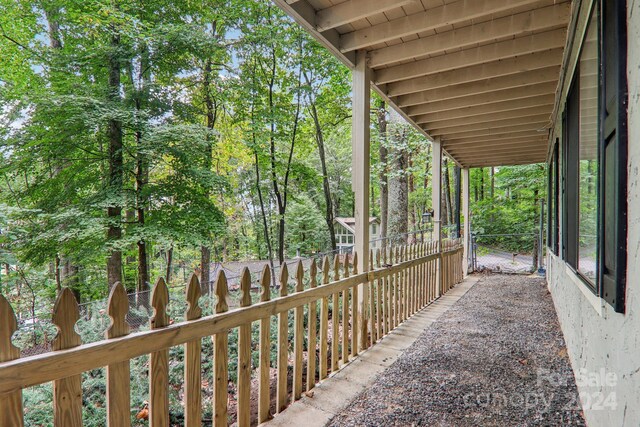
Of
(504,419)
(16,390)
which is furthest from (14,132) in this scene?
(504,419)

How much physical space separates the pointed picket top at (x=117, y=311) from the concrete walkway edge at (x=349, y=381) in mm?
1031

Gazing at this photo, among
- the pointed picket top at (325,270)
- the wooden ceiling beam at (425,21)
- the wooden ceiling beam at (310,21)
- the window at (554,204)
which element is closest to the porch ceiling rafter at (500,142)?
the window at (554,204)

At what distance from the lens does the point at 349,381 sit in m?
2.25

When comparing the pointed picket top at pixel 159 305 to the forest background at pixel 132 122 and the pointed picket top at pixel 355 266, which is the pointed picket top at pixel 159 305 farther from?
the forest background at pixel 132 122

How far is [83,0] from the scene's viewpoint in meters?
6.47

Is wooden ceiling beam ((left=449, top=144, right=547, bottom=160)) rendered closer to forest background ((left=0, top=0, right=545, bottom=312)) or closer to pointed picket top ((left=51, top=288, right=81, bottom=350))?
forest background ((left=0, top=0, right=545, bottom=312))

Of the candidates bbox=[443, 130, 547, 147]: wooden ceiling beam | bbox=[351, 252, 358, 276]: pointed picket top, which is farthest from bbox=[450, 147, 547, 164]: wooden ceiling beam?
bbox=[351, 252, 358, 276]: pointed picket top

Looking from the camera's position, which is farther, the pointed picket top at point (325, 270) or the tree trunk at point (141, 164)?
the tree trunk at point (141, 164)

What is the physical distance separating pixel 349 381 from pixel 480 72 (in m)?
3.14

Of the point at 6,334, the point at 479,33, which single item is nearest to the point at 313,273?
the point at 6,334

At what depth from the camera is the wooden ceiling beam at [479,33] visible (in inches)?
94.7

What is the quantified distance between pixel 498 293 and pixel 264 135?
725 cm

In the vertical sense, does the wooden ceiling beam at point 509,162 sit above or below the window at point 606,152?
above

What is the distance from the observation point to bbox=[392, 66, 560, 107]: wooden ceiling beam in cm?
325
